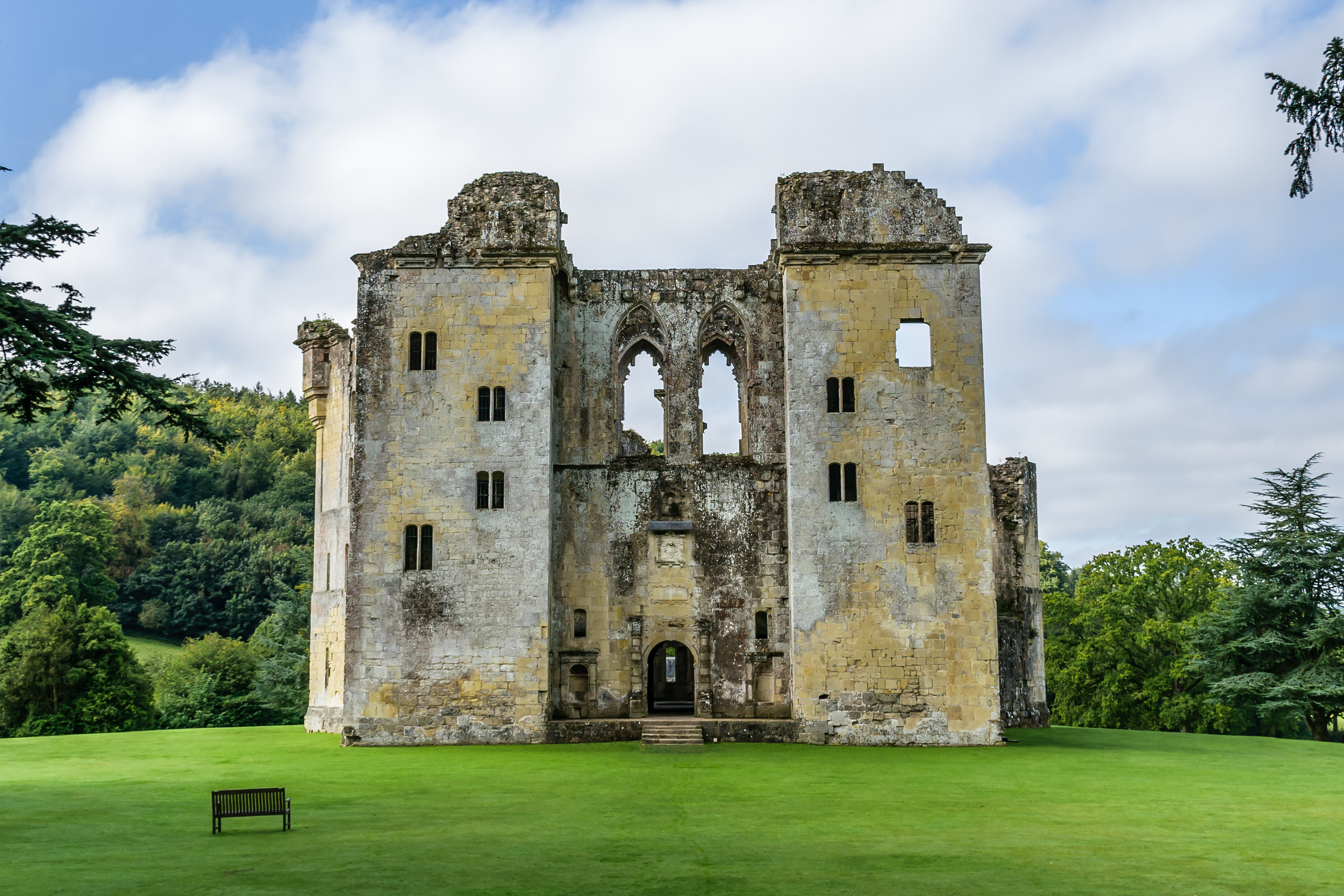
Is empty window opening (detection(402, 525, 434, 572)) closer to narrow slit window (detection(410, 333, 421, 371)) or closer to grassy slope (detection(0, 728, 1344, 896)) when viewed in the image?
narrow slit window (detection(410, 333, 421, 371))

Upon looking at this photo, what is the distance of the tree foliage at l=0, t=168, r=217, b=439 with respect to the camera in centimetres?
1513

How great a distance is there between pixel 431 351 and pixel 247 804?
50.6 feet

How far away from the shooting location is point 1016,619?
33844 millimetres

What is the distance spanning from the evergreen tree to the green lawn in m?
49.0

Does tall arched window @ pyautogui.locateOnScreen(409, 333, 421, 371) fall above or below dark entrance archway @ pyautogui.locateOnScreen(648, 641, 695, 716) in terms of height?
above

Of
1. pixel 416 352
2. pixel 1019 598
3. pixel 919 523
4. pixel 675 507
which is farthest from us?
pixel 1019 598

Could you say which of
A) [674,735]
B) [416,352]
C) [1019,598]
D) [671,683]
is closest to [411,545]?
[416,352]

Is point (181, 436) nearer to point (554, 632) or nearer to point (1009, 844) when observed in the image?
point (554, 632)

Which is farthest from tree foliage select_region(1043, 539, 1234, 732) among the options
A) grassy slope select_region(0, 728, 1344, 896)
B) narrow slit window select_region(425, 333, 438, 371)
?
narrow slit window select_region(425, 333, 438, 371)

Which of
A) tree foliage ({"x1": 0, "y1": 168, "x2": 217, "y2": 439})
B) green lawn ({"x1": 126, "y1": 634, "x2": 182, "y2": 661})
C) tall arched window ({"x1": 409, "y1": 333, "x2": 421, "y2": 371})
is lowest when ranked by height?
green lawn ({"x1": 126, "y1": 634, "x2": 182, "y2": 661})

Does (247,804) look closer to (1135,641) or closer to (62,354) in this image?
(62,354)

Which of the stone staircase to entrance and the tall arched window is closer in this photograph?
the stone staircase to entrance

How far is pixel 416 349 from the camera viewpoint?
29.7 meters

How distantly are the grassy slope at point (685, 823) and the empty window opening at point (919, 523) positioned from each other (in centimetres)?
508
